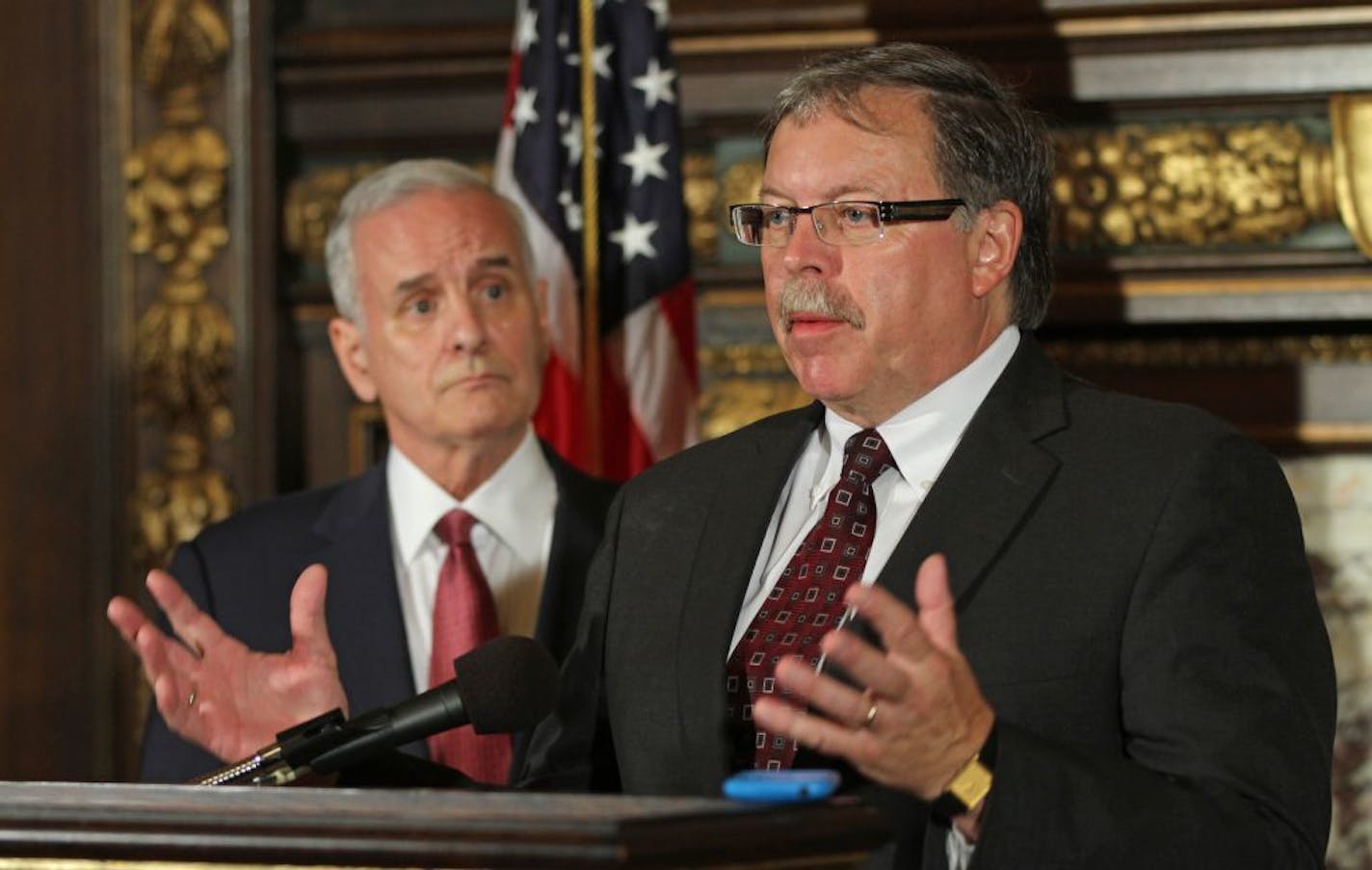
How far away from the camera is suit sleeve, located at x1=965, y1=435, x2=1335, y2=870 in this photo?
77.5 inches

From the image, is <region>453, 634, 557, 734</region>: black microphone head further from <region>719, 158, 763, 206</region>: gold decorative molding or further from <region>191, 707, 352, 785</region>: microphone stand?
<region>719, 158, 763, 206</region>: gold decorative molding

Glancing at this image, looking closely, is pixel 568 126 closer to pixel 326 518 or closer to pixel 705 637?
pixel 326 518

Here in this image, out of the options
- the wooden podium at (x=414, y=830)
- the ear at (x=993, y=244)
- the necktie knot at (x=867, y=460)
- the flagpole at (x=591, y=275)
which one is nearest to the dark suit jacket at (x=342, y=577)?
the flagpole at (x=591, y=275)

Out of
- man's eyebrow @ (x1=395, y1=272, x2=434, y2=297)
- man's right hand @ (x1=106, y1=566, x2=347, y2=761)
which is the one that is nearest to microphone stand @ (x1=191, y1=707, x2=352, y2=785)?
man's right hand @ (x1=106, y1=566, x2=347, y2=761)

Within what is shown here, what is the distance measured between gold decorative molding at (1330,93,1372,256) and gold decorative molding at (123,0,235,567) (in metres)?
2.20

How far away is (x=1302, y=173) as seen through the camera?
391cm

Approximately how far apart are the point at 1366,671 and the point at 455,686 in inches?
95.9

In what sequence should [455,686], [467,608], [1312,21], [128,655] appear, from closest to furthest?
[455,686] → [467,608] → [1312,21] → [128,655]

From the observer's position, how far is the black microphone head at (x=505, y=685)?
205 centimetres

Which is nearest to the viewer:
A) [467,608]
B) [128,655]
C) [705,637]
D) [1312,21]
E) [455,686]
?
[455,686]

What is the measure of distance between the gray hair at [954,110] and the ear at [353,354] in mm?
1260

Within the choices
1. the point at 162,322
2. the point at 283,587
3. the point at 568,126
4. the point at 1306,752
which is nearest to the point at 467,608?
the point at 283,587

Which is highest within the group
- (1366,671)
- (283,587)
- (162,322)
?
(162,322)

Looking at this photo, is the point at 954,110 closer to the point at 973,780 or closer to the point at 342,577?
the point at 973,780
